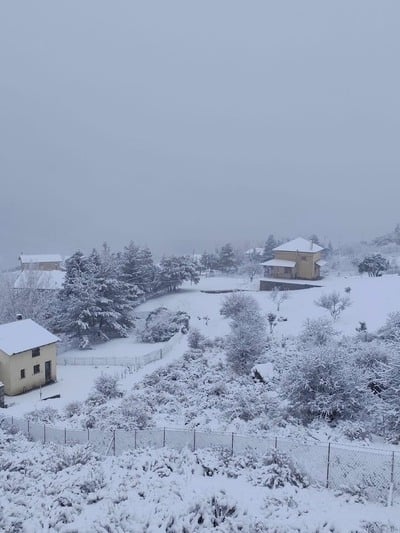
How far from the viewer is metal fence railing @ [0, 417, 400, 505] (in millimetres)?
10789

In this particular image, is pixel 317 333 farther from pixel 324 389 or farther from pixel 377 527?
pixel 377 527

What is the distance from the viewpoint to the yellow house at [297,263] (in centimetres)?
5359

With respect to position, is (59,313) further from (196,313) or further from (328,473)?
(328,473)

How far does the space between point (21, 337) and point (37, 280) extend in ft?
63.2

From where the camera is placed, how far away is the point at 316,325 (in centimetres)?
2797

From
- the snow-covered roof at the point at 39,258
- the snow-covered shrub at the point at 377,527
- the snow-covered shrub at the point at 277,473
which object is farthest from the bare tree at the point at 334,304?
the snow-covered roof at the point at 39,258

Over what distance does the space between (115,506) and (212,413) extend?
869 centimetres

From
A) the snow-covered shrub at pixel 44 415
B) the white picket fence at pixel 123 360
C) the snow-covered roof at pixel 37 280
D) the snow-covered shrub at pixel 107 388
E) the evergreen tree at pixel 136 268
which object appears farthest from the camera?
the evergreen tree at pixel 136 268

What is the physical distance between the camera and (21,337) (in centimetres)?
2658

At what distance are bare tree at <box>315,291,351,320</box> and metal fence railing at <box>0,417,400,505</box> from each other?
23.8 m

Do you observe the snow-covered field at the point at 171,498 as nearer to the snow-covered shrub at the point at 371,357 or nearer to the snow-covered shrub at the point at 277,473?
the snow-covered shrub at the point at 277,473

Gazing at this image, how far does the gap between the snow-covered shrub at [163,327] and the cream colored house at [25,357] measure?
9.81m

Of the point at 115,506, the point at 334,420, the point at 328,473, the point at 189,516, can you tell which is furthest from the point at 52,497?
the point at 334,420

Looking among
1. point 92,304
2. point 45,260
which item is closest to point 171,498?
point 92,304
